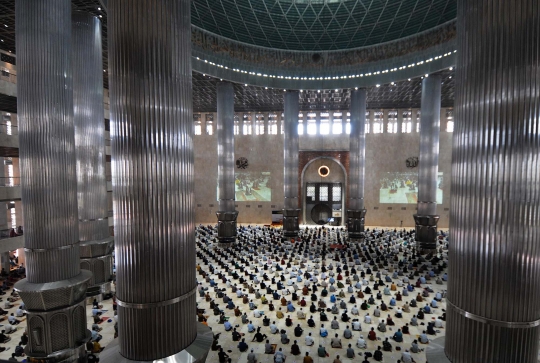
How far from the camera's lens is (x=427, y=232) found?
21.6 metres

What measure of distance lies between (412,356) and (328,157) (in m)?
25.9

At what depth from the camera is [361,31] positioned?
2178 centimetres

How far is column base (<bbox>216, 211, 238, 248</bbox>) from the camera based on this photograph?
23391 millimetres

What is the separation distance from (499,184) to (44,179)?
11.4 metres

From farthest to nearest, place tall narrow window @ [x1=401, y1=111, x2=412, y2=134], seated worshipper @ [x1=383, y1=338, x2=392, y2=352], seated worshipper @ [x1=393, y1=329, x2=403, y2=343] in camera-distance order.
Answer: tall narrow window @ [x1=401, y1=111, x2=412, y2=134] < seated worshipper @ [x1=393, y1=329, x2=403, y2=343] < seated worshipper @ [x1=383, y1=338, x2=392, y2=352]

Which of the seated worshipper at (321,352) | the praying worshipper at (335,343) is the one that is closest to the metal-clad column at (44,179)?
the seated worshipper at (321,352)

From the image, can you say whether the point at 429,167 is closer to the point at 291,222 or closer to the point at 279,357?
the point at 291,222

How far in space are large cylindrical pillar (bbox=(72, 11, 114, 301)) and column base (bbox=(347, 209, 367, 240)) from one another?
58.4 ft

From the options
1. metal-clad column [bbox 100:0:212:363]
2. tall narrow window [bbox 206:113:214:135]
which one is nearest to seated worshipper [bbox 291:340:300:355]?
metal-clad column [bbox 100:0:212:363]

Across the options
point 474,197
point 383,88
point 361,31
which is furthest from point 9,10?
point 383,88

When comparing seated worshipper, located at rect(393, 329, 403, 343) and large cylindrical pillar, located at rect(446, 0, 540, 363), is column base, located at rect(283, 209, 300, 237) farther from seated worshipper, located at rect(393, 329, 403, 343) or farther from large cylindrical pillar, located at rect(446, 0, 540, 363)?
large cylindrical pillar, located at rect(446, 0, 540, 363)

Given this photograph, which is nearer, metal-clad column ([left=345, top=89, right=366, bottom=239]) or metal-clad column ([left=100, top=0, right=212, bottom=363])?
metal-clad column ([left=100, top=0, right=212, bottom=363])

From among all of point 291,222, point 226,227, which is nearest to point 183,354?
point 226,227

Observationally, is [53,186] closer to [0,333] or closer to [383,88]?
[0,333]
